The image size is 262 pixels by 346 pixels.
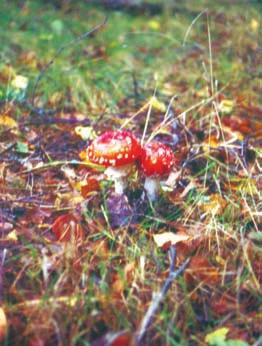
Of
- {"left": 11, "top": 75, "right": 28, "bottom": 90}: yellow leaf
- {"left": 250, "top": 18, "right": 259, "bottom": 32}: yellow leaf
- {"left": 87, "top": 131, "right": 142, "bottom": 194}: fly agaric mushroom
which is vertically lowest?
{"left": 11, "top": 75, "right": 28, "bottom": 90}: yellow leaf

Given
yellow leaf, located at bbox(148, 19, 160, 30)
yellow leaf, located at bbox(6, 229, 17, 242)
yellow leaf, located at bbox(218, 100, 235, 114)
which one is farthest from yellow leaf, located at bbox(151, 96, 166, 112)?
yellow leaf, located at bbox(148, 19, 160, 30)

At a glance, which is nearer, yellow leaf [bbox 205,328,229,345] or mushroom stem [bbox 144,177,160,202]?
yellow leaf [bbox 205,328,229,345]

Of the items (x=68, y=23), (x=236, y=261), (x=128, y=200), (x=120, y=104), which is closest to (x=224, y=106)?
(x=120, y=104)

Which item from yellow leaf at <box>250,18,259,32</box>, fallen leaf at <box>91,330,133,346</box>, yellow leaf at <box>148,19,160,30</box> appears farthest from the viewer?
yellow leaf at <box>148,19,160,30</box>

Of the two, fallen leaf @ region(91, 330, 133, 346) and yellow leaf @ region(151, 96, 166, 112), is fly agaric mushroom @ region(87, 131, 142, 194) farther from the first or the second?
yellow leaf @ region(151, 96, 166, 112)

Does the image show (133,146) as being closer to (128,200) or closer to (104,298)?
(128,200)

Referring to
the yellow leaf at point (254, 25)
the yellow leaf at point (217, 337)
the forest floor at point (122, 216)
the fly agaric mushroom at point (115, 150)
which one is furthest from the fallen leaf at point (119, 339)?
the yellow leaf at point (254, 25)
